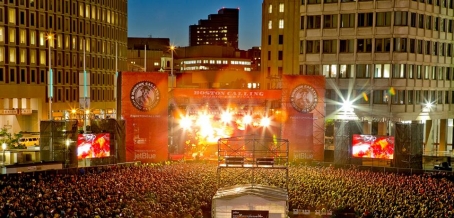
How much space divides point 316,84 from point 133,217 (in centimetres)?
2416

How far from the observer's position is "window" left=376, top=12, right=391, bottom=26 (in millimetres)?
55219

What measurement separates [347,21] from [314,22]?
3597 mm

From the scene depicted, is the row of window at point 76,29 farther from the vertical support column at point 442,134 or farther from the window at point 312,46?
the vertical support column at point 442,134

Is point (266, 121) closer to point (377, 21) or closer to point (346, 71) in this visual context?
point (346, 71)

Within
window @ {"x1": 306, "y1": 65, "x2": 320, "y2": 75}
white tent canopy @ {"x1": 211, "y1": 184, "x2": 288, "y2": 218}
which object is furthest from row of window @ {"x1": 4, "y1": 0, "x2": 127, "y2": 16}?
white tent canopy @ {"x1": 211, "y1": 184, "x2": 288, "y2": 218}

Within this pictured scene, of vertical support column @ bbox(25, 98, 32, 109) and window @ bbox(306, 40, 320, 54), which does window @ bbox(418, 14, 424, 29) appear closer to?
window @ bbox(306, 40, 320, 54)

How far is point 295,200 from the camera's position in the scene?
24516 mm

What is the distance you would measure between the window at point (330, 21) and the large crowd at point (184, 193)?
28586mm

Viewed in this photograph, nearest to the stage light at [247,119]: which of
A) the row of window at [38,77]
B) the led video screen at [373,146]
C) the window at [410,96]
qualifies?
the led video screen at [373,146]

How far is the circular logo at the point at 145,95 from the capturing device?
134 feet

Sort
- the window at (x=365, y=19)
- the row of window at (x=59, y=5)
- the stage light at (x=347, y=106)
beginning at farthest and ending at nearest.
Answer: the row of window at (x=59, y=5) < the stage light at (x=347, y=106) < the window at (x=365, y=19)

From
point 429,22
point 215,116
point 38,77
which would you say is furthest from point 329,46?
point 38,77

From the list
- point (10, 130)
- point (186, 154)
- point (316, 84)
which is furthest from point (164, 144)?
point (10, 130)

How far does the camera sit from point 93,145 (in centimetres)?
3653
